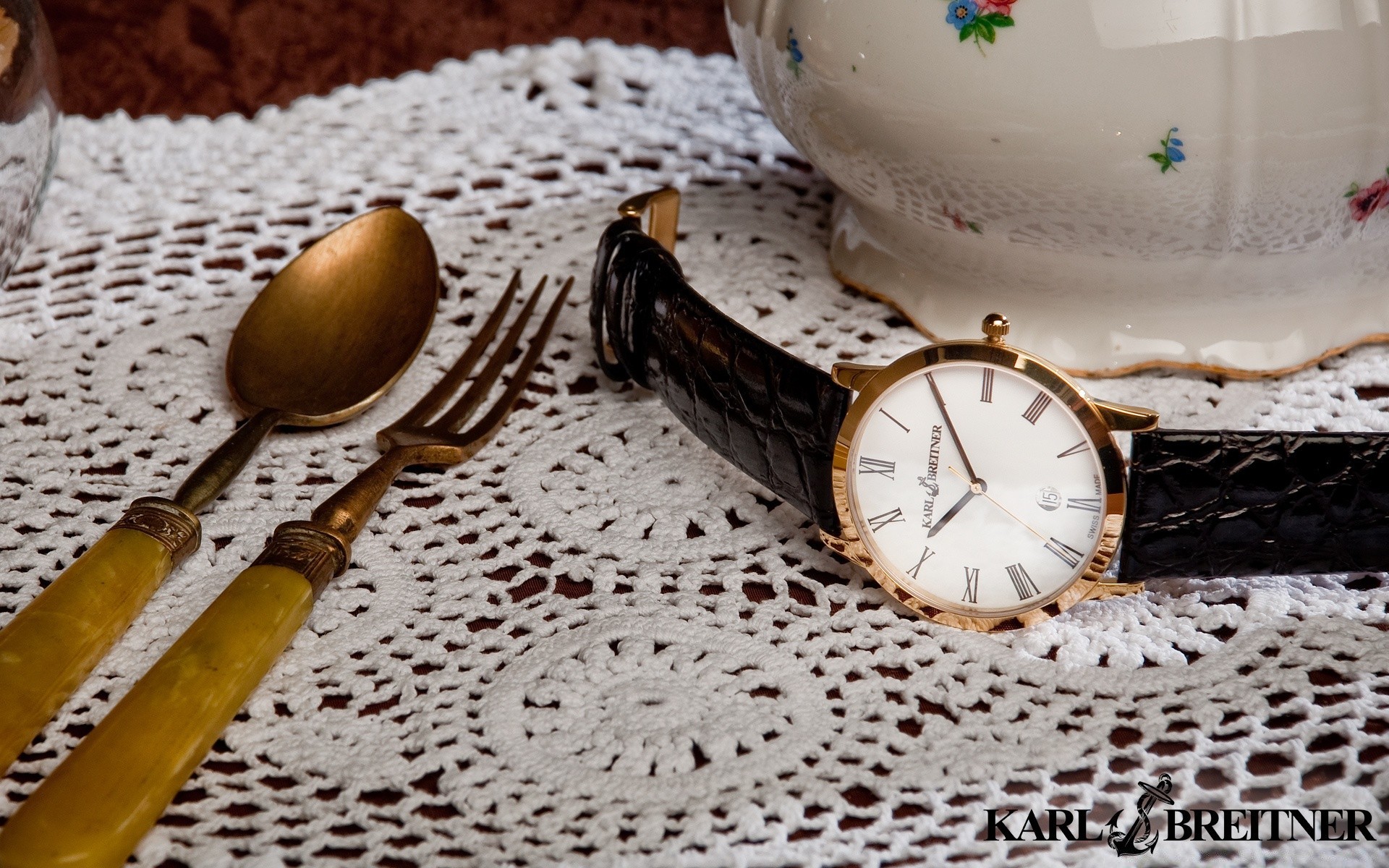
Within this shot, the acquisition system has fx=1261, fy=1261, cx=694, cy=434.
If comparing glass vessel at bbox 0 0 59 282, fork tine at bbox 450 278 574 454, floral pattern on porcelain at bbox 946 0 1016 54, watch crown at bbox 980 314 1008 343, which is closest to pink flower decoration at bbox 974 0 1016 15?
floral pattern on porcelain at bbox 946 0 1016 54

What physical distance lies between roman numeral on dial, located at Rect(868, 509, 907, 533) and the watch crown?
60 millimetres

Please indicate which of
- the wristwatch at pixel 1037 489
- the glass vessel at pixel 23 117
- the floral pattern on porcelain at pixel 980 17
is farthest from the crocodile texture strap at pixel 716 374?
the glass vessel at pixel 23 117

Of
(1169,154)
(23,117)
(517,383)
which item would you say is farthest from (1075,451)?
(23,117)

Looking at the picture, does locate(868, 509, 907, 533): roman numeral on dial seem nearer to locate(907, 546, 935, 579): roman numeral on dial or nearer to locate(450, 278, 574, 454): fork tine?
locate(907, 546, 935, 579): roman numeral on dial

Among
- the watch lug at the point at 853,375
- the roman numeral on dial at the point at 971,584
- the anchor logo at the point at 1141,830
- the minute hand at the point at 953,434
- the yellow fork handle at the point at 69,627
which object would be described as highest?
the watch lug at the point at 853,375

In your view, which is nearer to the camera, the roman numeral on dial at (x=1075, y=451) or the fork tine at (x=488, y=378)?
the roman numeral on dial at (x=1075, y=451)

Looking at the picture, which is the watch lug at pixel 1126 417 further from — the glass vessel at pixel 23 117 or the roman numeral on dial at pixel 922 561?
the glass vessel at pixel 23 117

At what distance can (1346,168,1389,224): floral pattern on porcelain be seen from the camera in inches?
17.1

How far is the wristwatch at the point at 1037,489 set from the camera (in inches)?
14.7

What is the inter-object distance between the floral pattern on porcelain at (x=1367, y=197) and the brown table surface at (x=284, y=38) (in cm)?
45

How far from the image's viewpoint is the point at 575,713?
0.37 metres

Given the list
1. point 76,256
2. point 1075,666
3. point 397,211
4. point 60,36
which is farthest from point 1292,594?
point 60,36

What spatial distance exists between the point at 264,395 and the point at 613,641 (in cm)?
20

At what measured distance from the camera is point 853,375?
39 cm
